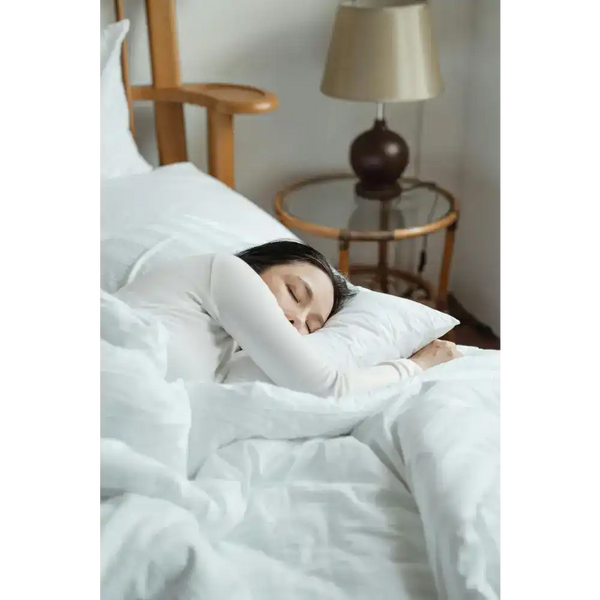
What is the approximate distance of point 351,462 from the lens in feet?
2.91

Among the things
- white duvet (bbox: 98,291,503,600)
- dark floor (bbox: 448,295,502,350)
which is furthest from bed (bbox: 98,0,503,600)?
dark floor (bbox: 448,295,502,350)

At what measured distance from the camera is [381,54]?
1.80m

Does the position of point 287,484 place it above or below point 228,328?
below

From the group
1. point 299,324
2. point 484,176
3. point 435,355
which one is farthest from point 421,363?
point 484,176

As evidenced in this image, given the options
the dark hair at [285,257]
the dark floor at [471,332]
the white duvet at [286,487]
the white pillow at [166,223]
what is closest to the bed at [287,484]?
the white duvet at [286,487]

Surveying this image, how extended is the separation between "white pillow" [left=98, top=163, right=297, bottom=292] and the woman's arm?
11.0 inches

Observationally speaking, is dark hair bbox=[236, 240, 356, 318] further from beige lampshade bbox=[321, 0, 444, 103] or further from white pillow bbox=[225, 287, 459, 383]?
beige lampshade bbox=[321, 0, 444, 103]

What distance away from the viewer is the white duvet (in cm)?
69

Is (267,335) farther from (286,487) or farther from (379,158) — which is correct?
(379,158)

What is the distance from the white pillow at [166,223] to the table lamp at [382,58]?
485 mm

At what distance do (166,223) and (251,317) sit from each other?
1.47ft

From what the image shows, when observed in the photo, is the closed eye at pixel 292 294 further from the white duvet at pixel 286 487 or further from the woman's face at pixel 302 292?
the white duvet at pixel 286 487

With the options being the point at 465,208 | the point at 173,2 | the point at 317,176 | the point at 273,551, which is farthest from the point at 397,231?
the point at 273,551
